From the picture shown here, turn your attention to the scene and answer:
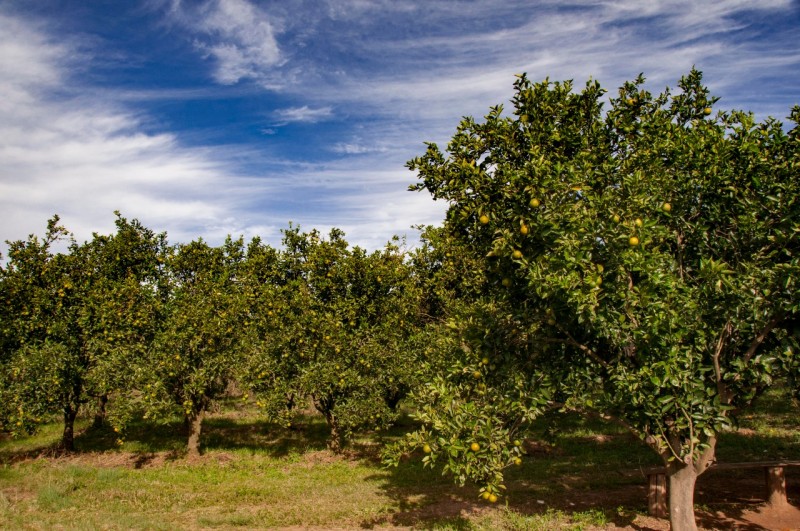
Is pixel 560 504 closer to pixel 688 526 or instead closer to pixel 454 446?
pixel 688 526

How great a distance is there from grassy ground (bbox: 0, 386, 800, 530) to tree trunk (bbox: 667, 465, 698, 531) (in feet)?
6.73

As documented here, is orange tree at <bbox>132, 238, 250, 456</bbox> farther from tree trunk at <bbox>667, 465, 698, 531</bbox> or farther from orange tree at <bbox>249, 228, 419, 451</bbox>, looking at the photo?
tree trunk at <bbox>667, 465, 698, 531</bbox>

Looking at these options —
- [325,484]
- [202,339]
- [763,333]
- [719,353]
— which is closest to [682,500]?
[719,353]

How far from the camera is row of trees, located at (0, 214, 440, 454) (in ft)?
55.2

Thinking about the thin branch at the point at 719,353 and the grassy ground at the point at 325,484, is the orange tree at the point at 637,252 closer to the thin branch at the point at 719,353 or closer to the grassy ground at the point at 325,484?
the thin branch at the point at 719,353

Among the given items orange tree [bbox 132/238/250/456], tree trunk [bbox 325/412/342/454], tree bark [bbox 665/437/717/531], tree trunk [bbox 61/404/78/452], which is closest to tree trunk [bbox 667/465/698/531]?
tree bark [bbox 665/437/717/531]

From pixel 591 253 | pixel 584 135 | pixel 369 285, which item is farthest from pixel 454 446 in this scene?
pixel 369 285

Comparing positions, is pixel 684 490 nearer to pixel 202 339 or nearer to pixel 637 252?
pixel 637 252

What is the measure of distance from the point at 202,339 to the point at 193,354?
0.59 meters

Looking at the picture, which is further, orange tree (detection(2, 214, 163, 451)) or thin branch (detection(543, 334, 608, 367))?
orange tree (detection(2, 214, 163, 451))

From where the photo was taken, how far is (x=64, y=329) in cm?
1784

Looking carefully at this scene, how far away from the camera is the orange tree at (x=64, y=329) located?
16.6 m

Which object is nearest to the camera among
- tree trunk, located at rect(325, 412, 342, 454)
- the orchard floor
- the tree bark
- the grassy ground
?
the tree bark

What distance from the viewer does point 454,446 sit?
7.14 meters
